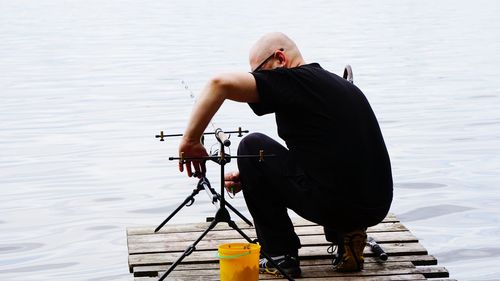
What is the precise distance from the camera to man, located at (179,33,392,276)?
5340mm

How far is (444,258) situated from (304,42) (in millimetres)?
23117

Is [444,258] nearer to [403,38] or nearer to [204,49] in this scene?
[204,49]

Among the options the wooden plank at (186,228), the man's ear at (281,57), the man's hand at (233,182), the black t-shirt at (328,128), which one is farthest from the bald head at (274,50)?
the wooden plank at (186,228)

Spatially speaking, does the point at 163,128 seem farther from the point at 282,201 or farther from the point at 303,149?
the point at 303,149

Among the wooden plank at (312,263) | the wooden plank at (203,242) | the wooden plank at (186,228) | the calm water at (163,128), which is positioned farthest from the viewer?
the calm water at (163,128)

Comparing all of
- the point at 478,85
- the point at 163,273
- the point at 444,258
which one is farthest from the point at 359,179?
the point at 478,85

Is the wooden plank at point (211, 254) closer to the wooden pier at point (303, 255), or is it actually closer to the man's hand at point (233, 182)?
the wooden pier at point (303, 255)

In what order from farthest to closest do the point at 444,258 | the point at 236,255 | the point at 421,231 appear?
1. the point at 421,231
2. the point at 444,258
3. the point at 236,255

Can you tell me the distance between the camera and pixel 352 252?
5.84m

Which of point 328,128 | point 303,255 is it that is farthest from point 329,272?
point 328,128

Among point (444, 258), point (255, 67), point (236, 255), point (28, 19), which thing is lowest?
point (444, 258)

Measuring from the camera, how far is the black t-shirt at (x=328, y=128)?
17.5 feet

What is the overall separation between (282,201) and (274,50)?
2.69 feet

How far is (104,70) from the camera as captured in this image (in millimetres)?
25016
